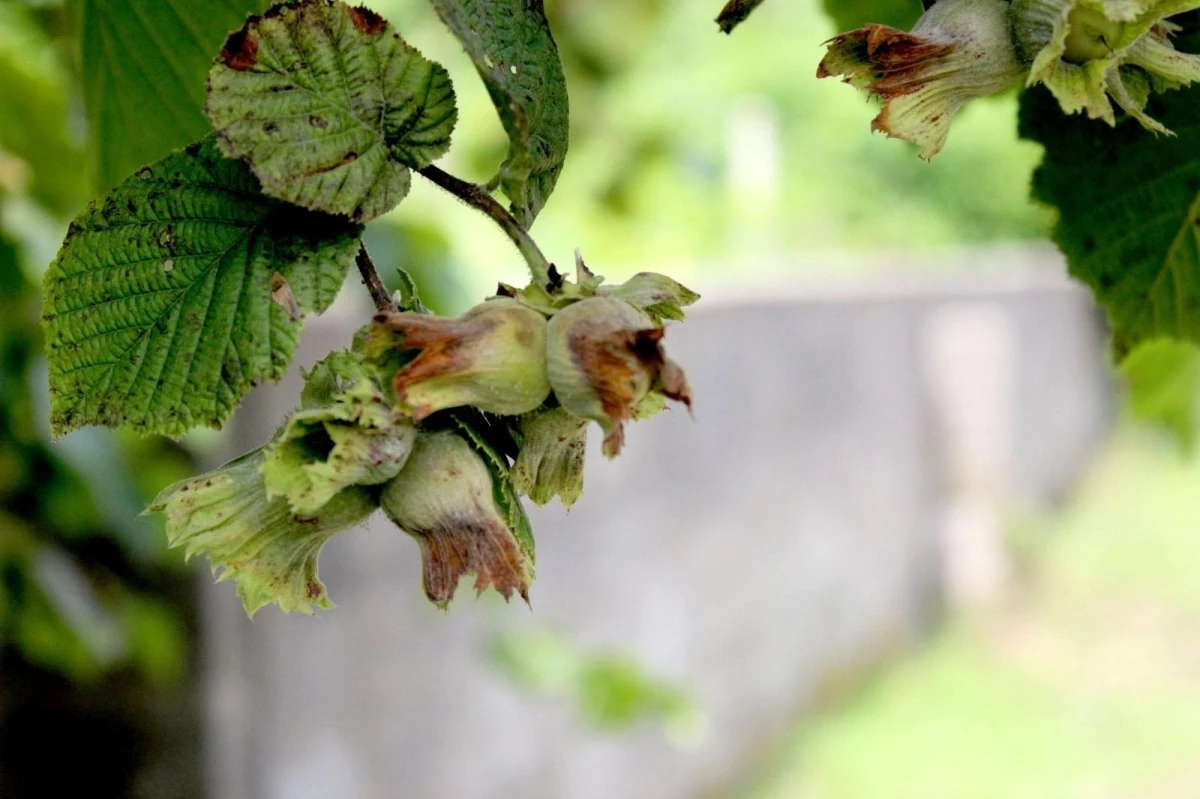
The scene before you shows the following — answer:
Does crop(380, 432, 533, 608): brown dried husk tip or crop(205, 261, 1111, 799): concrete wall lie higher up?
crop(205, 261, 1111, 799): concrete wall

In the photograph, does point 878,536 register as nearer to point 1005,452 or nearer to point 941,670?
point 941,670

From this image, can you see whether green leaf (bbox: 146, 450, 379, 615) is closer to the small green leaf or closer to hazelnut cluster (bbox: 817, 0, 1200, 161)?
the small green leaf

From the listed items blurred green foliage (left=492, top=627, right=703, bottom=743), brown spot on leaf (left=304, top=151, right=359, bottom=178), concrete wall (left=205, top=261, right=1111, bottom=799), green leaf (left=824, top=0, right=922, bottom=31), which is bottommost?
brown spot on leaf (left=304, top=151, right=359, bottom=178)

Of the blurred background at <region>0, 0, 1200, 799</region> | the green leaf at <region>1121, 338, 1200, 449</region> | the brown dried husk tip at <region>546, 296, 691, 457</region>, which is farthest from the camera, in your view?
the blurred background at <region>0, 0, 1200, 799</region>

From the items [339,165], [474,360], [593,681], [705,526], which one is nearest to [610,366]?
[474,360]

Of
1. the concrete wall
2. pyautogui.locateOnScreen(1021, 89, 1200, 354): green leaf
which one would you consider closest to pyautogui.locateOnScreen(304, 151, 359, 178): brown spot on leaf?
pyautogui.locateOnScreen(1021, 89, 1200, 354): green leaf

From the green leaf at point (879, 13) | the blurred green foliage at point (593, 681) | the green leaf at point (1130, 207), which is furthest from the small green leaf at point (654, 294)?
the blurred green foliage at point (593, 681)

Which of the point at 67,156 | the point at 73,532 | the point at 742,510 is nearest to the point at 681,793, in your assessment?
the point at 742,510
